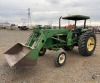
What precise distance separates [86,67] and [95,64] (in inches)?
23.8

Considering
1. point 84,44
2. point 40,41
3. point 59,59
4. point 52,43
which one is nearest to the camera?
point 40,41

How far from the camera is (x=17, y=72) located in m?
6.93

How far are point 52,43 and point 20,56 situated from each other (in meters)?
1.60

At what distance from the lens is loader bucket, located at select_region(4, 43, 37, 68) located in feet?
21.0

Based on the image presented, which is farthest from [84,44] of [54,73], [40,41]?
[54,73]

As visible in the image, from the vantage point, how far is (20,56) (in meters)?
7.70

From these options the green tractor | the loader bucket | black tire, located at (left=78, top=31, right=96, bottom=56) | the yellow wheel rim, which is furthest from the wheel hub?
the yellow wheel rim

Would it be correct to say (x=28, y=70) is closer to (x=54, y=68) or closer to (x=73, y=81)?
(x=54, y=68)

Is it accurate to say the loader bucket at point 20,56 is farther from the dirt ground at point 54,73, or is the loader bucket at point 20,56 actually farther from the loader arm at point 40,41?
the dirt ground at point 54,73

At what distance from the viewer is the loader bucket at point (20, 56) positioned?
639 centimetres

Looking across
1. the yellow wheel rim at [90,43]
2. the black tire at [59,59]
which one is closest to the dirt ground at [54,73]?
the black tire at [59,59]

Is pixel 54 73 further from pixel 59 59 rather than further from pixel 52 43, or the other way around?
pixel 52 43

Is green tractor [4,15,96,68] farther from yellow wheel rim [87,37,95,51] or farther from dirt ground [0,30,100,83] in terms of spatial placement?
dirt ground [0,30,100,83]

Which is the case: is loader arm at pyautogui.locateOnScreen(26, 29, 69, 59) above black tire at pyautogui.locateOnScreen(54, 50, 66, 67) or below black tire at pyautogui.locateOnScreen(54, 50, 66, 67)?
above
